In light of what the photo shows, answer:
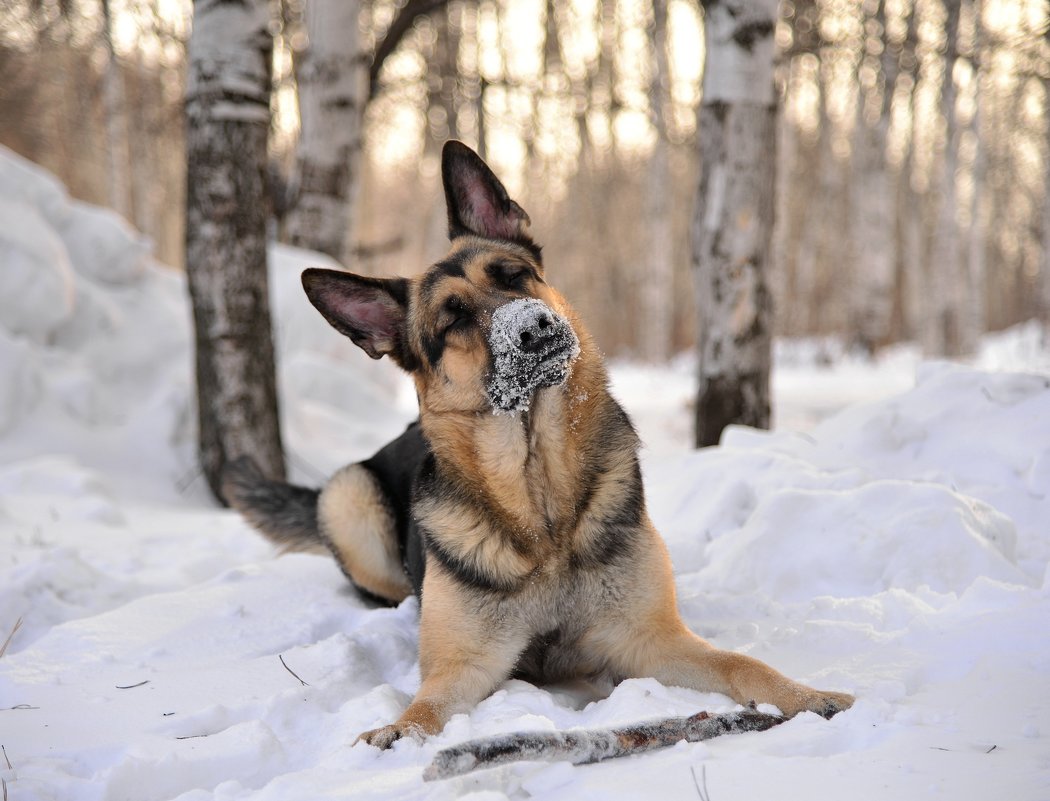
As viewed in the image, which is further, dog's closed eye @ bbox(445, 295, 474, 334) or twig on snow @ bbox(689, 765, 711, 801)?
dog's closed eye @ bbox(445, 295, 474, 334)

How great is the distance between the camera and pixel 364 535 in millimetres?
4094

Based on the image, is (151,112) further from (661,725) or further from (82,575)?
(661,725)

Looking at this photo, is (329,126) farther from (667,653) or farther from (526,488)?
(667,653)

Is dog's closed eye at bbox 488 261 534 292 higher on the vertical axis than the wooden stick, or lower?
higher

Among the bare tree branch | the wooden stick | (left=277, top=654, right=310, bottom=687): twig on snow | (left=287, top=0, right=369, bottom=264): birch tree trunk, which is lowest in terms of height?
(left=277, top=654, right=310, bottom=687): twig on snow

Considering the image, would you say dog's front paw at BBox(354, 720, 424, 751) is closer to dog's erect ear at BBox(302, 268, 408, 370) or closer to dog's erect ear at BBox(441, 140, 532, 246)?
dog's erect ear at BBox(302, 268, 408, 370)

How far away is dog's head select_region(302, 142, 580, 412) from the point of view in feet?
9.75

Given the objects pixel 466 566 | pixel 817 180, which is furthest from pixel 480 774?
pixel 817 180

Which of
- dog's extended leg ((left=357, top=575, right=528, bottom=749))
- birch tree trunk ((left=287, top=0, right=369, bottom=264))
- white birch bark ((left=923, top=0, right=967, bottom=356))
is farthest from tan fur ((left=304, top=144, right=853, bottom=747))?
white birch bark ((left=923, top=0, right=967, bottom=356))

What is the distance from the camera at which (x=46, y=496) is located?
18.5 feet

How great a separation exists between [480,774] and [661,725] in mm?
550

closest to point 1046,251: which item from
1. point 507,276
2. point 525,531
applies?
point 507,276

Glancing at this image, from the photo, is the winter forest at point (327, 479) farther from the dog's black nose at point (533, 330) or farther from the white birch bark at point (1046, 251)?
the dog's black nose at point (533, 330)

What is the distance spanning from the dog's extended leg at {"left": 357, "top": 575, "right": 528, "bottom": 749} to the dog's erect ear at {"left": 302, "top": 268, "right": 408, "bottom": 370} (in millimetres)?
1045
